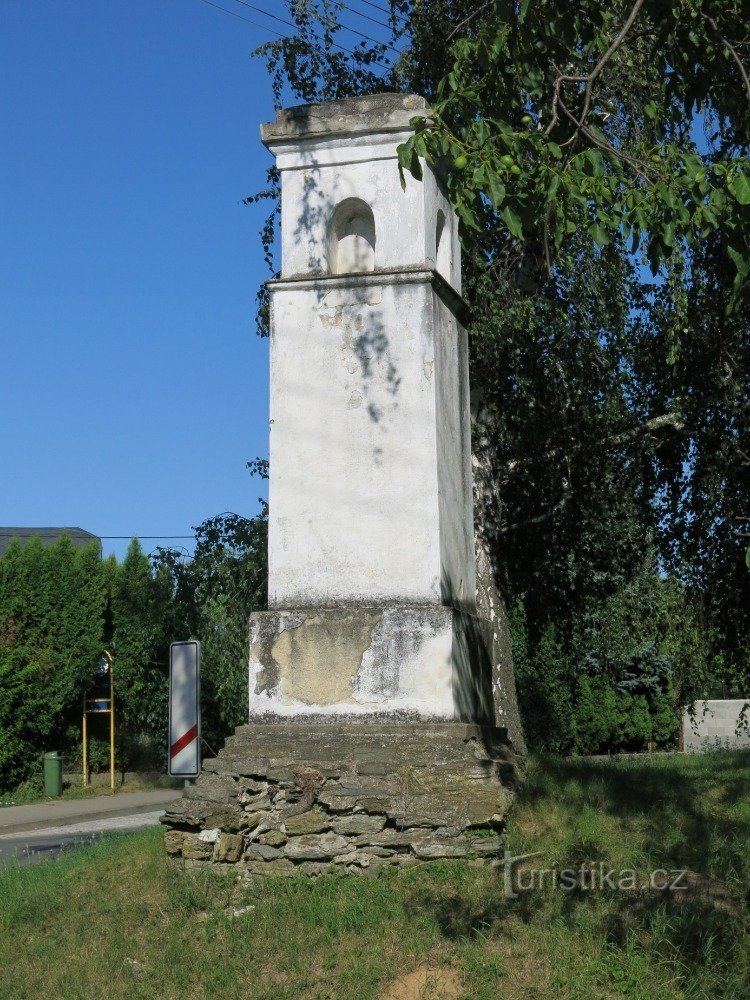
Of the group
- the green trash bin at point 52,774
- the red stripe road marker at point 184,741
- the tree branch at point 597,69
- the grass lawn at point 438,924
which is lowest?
the green trash bin at point 52,774

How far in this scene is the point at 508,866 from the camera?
6.57m

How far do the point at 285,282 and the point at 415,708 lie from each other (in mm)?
2870

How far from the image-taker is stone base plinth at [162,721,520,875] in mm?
6871

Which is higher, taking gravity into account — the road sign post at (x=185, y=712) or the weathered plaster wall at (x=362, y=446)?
the weathered plaster wall at (x=362, y=446)

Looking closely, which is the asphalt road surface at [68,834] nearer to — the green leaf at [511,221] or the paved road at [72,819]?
the paved road at [72,819]

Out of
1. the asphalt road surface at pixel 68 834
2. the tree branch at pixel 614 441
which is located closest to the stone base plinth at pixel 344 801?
the tree branch at pixel 614 441

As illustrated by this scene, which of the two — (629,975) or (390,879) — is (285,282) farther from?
(629,975)

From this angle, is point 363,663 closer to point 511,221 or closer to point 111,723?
point 511,221

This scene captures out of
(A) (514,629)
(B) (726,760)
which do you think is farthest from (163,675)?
(B) (726,760)

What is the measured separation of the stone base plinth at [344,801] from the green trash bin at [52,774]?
1584 centimetres

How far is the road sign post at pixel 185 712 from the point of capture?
7.73m

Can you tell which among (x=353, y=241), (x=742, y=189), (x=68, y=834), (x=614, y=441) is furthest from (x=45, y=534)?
(x=742, y=189)

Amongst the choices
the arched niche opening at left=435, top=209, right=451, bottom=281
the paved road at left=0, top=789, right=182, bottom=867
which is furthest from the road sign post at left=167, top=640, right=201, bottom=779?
the paved road at left=0, top=789, right=182, bottom=867
